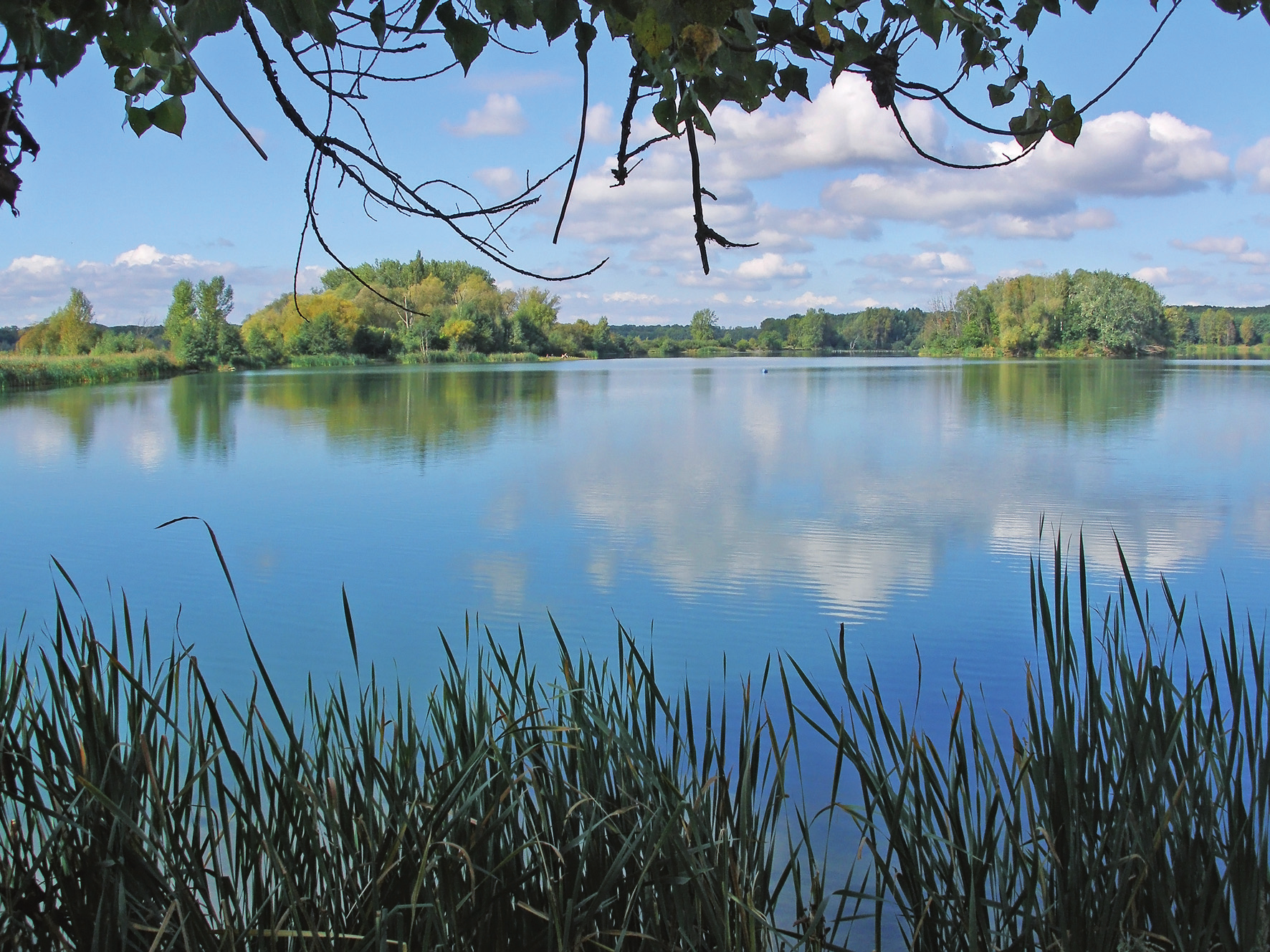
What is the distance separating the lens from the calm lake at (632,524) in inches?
144

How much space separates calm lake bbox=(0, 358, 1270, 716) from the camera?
366 centimetres

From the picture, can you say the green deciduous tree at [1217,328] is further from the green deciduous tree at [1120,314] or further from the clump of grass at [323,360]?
the clump of grass at [323,360]

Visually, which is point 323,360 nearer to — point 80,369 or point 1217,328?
point 80,369

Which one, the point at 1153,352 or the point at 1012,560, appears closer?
the point at 1012,560

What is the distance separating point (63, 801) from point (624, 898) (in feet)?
2.40

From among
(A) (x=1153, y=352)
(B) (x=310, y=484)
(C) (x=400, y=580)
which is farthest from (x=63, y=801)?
(A) (x=1153, y=352)

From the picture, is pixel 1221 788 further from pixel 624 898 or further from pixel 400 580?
pixel 400 580

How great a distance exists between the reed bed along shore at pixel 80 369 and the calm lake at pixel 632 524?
215 inches

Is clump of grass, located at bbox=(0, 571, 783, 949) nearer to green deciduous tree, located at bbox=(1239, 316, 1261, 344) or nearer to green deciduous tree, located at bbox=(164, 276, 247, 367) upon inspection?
green deciduous tree, located at bbox=(164, 276, 247, 367)

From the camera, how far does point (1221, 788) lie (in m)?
1.12

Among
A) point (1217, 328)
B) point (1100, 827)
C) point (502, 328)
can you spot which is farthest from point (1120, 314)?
point (1100, 827)

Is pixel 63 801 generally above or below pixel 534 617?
above

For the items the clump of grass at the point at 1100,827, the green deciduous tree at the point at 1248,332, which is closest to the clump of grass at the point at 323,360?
the green deciduous tree at the point at 1248,332

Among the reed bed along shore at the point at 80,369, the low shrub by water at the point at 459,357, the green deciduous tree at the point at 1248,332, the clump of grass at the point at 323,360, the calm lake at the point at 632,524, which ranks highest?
the green deciduous tree at the point at 1248,332
